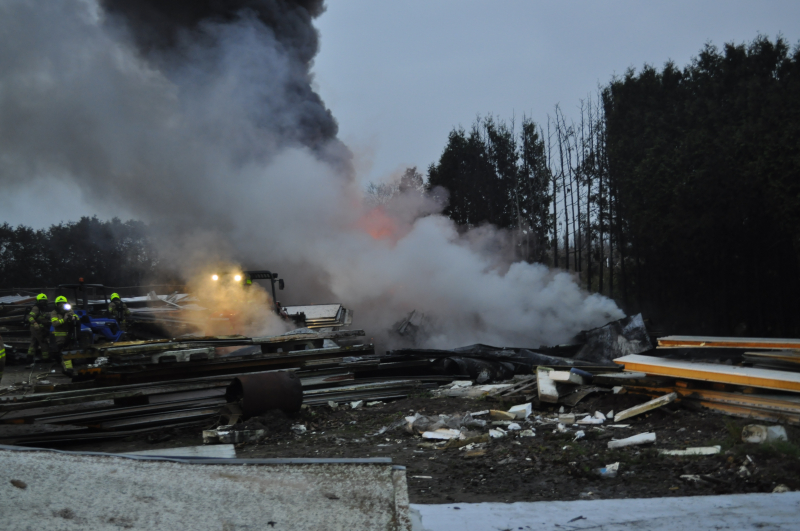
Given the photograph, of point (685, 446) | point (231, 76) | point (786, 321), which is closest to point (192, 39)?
point (231, 76)

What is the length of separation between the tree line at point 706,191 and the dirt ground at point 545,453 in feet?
30.9

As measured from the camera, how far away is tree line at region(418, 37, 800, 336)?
13.3 metres

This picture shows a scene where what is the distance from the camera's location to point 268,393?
6734 millimetres

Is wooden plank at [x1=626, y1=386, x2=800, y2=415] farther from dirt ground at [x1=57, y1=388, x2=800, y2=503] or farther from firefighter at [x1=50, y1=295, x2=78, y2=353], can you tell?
firefighter at [x1=50, y1=295, x2=78, y2=353]

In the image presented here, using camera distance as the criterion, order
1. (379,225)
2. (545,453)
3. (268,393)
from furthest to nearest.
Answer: (379,225) → (268,393) → (545,453)

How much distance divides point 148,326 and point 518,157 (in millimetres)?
18516

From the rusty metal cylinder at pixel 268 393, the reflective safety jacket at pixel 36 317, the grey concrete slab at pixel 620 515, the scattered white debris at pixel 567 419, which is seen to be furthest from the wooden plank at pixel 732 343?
the reflective safety jacket at pixel 36 317

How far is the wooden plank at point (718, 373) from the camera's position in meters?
5.32

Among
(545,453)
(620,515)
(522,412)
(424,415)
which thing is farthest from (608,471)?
(424,415)

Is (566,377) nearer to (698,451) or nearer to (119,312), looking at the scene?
(698,451)

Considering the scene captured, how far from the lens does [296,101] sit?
18.5 metres

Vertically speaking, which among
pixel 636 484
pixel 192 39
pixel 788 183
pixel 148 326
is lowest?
pixel 636 484

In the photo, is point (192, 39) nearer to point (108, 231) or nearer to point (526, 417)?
point (526, 417)

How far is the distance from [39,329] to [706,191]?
17.6m
